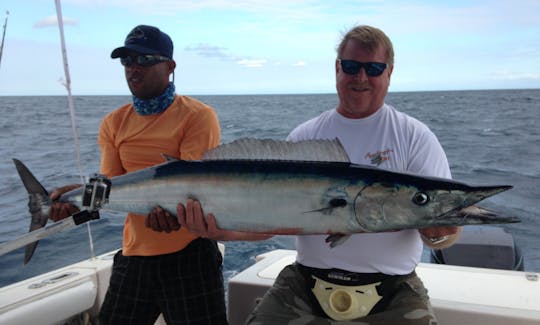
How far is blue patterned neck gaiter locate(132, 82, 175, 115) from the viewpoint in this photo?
2975 millimetres

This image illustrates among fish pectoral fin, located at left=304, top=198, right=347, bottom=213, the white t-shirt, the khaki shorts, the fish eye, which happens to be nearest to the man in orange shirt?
the khaki shorts

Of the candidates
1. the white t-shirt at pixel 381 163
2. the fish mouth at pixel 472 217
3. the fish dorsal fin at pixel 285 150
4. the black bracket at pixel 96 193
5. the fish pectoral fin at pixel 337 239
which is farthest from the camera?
the white t-shirt at pixel 381 163

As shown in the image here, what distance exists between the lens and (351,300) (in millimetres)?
2643

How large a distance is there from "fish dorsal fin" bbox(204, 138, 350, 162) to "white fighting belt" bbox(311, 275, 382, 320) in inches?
32.4

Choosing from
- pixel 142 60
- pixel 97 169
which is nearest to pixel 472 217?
pixel 142 60

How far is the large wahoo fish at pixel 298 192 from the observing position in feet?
6.76

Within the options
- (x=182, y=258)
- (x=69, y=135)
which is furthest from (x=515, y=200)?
(x=69, y=135)

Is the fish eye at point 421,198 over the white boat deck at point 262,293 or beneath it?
over

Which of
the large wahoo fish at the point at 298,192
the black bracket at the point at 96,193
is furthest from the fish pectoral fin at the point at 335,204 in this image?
the black bracket at the point at 96,193

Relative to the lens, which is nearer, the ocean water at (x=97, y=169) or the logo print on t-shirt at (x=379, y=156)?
the logo print on t-shirt at (x=379, y=156)

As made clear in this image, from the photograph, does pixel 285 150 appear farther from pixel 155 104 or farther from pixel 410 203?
pixel 155 104

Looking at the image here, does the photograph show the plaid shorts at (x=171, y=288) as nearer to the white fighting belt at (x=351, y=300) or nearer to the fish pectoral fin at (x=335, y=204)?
the white fighting belt at (x=351, y=300)

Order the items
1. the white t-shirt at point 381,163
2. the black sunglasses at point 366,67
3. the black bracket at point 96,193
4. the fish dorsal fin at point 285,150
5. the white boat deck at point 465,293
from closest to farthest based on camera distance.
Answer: the fish dorsal fin at point 285,150 → the black bracket at point 96,193 → the white t-shirt at point 381,163 → the black sunglasses at point 366,67 → the white boat deck at point 465,293

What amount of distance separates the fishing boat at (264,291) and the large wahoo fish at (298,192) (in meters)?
1.26
